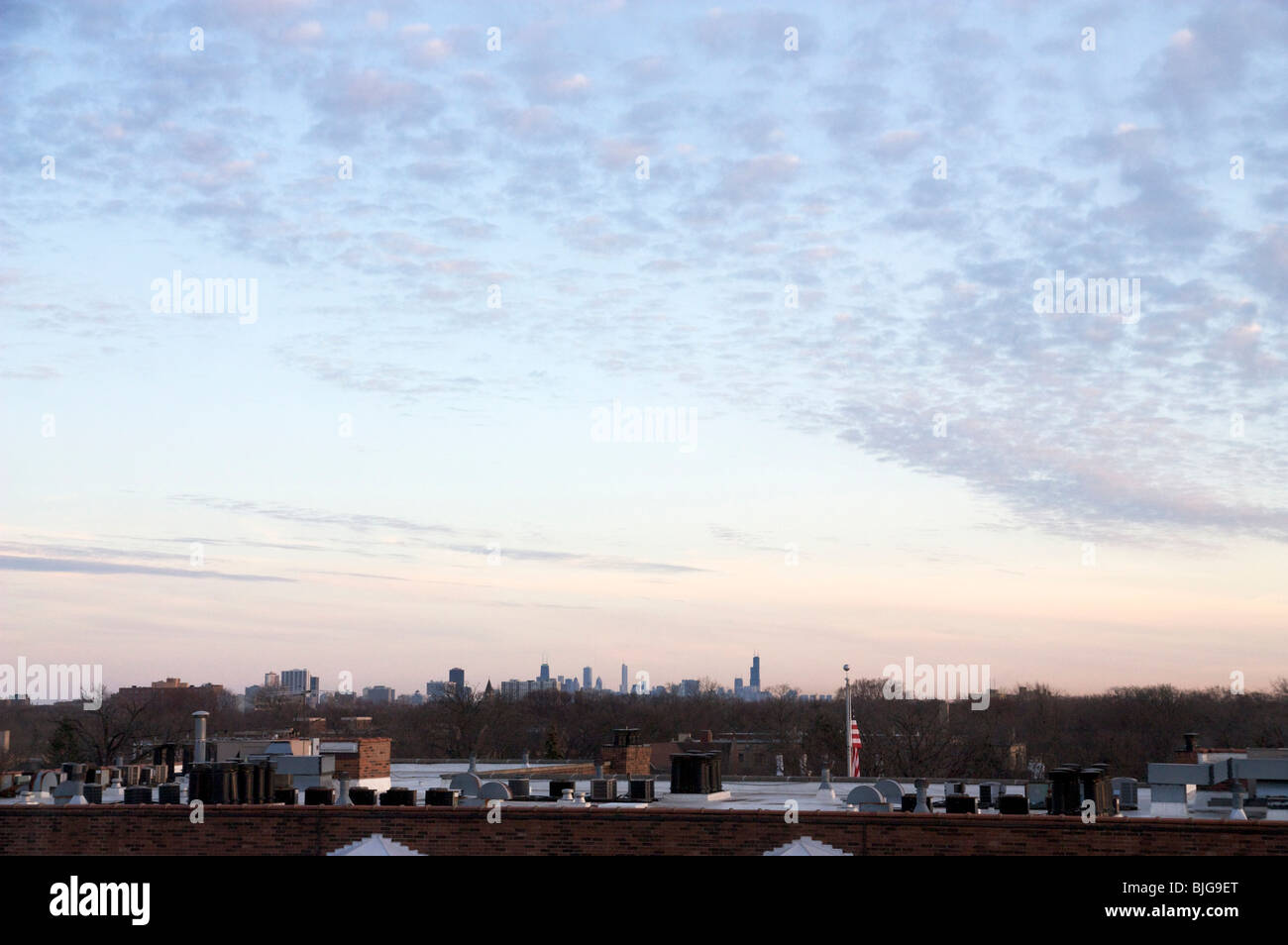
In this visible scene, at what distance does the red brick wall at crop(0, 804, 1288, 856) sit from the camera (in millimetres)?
26859

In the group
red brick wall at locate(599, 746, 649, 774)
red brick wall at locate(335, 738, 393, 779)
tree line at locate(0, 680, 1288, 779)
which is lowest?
tree line at locate(0, 680, 1288, 779)

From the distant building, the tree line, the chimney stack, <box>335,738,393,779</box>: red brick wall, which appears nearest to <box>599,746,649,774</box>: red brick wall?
<box>335,738,393,779</box>: red brick wall

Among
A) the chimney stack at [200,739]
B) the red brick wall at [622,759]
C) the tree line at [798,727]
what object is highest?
the chimney stack at [200,739]

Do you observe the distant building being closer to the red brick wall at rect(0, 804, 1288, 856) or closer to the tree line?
the tree line

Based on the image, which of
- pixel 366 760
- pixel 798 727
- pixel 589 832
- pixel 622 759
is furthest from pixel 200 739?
pixel 798 727

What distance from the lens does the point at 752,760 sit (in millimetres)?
116500

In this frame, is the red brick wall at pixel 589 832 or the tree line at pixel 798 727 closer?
the red brick wall at pixel 589 832

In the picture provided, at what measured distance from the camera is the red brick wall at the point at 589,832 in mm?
26859

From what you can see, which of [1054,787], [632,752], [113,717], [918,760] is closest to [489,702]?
[113,717]

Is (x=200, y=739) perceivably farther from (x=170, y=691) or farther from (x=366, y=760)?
(x=170, y=691)

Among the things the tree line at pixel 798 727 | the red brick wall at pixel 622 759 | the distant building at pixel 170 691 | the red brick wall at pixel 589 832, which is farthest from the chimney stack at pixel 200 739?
the distant building at pixel 170 691

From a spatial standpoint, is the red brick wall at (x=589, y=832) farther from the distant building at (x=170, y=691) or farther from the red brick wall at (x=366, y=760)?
the distant building at (x=170, y=691)
